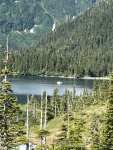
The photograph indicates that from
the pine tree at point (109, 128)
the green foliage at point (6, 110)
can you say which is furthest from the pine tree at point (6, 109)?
the pine tree at point (109, 128)

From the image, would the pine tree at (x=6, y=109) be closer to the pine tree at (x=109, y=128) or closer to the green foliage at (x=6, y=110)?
the green foliage at (x=6, y=110)

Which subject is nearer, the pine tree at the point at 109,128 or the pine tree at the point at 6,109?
the pine tree at the point at 6,109

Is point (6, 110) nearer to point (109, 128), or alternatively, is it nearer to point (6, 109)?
point (6, 109)

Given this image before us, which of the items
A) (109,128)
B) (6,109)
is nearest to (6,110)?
(6,109)

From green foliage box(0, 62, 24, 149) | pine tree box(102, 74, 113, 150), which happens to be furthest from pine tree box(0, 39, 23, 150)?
pine tree box(102, 74, 113, 150)

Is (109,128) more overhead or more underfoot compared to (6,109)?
more underfoot

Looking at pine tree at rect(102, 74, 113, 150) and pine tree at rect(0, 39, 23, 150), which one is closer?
pine tree at rect(0, 39, 23, 150)

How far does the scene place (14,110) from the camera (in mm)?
35188

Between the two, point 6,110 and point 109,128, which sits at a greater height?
point 6,110

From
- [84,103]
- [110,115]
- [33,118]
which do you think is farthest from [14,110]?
[84,103]

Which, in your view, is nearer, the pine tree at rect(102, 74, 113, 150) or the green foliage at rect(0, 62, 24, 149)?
the green foliage at rect(0, 62, 24, 149)

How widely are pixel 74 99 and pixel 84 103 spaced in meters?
16.2

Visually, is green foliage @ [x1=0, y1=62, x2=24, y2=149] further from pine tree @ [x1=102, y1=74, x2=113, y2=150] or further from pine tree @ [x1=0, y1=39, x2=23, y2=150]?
pine tree @ [x1=102, y1=74, x2=113, y2=150]

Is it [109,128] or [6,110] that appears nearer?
[6,110]
